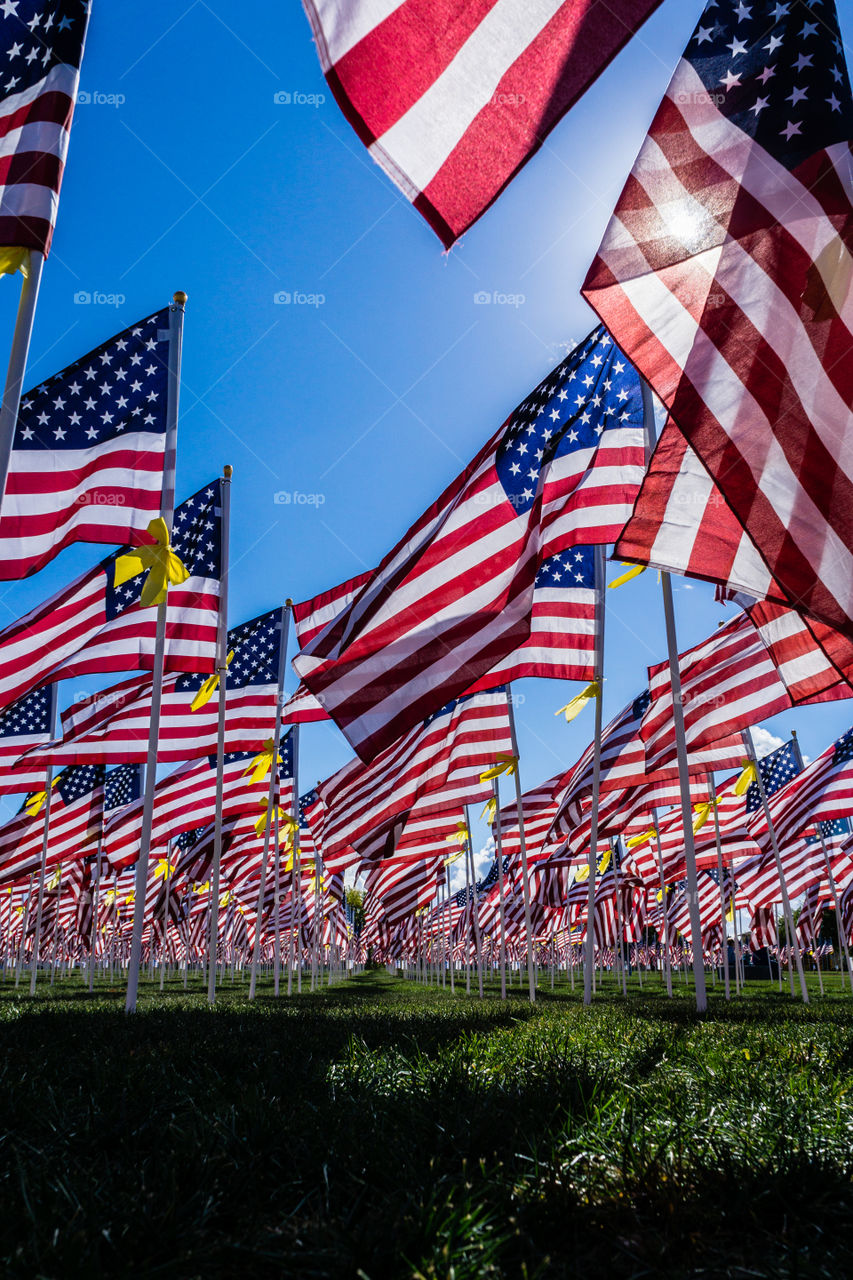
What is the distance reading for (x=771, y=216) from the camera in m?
4.91

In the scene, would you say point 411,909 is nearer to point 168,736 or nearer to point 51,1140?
point 168,736

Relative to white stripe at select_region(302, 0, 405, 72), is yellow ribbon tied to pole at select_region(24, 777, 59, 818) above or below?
below

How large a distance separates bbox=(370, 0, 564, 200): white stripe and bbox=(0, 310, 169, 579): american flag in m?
7.14

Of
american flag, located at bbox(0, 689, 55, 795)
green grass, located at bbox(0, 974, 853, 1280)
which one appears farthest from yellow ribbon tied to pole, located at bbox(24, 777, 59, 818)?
green grass, located at bbox(0, 974, 853, 1280)

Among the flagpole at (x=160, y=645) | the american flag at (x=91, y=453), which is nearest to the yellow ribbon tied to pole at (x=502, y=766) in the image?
the flagpole at (x=160, y=645)

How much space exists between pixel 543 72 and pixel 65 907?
168ft

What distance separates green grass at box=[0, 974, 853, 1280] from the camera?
7.44 feet

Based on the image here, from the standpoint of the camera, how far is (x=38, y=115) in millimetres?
6434

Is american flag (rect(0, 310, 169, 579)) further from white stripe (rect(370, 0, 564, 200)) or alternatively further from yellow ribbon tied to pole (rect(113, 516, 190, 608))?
white stripe (rect(370, 0, 564, 200))

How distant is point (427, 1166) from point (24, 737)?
23.3m

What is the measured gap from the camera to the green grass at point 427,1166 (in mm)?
2268

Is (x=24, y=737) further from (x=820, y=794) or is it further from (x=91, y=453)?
(x=820, y=794)

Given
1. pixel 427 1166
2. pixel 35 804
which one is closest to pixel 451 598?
pixel 427 1166

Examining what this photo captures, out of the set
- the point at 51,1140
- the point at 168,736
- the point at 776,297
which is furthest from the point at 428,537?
the point at 168,736
